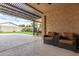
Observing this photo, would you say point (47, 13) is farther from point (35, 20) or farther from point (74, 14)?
point (35, 20)

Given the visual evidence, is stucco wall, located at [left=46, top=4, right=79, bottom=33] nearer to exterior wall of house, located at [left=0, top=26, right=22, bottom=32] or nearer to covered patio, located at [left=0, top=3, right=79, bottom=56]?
covered patio, located at [left=0, top=3, right=79, bottom=56]

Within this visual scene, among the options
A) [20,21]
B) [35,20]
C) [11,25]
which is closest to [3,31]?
[11,25]

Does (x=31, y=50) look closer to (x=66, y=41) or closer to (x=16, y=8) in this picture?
(x=66, y=41)

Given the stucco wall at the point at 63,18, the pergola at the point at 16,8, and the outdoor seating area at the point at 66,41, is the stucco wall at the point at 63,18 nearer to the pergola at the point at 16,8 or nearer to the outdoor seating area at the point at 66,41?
the outdoor seating area at the point at 66,41

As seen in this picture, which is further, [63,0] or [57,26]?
[57,26]

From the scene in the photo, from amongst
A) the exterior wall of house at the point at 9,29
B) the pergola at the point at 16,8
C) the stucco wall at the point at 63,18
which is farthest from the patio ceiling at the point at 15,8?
the exterior wall of house at the point at 9,29

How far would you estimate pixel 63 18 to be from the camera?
21.3 ft

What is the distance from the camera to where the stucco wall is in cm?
566

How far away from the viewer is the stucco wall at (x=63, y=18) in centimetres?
566

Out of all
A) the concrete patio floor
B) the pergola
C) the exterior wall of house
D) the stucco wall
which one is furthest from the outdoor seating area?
the exterior wall of house

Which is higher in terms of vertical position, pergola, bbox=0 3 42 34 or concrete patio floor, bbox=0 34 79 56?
pergola, bbox=0 3 42 34

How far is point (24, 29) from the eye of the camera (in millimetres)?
14656

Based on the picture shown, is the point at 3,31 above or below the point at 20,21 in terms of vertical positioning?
below

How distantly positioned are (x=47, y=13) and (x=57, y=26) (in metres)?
1.49
